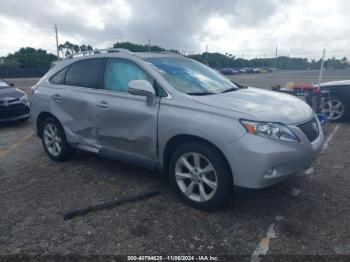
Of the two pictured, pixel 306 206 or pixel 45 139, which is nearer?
pixel 306 206

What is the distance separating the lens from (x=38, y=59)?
60625 mm

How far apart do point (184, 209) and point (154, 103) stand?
127cm

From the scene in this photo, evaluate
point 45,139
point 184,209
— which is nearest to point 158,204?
point 184,209

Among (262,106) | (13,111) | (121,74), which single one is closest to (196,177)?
(262,106)

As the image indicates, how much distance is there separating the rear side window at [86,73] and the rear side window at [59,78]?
0.30 ft

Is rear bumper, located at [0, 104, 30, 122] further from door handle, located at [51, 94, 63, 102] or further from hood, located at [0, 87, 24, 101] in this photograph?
door handle, located at [51, 94, 63, 102]

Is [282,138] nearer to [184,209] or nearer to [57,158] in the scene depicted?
[184,209]

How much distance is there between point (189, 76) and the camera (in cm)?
411

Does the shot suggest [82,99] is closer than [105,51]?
Yes

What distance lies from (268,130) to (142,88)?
4.77 feet

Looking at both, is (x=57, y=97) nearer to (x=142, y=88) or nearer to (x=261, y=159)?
(x=142, y=88)

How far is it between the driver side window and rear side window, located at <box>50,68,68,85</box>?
1.02 metres

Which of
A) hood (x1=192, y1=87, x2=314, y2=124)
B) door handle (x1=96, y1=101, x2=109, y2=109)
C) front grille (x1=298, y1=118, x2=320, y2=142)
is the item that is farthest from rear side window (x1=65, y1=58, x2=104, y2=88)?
front grille (x1=298, y1=118, x2=320, y2=142)

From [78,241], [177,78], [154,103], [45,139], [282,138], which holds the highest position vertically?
[177,78]
